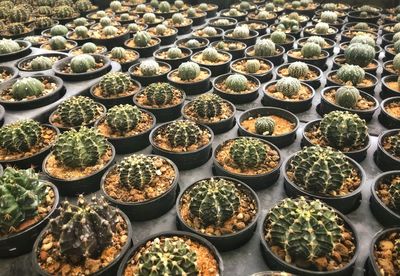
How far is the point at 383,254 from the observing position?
2.60m

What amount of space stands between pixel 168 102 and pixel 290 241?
275cm

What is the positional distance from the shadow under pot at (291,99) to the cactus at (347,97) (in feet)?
1.32

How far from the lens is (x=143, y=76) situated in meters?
5.44

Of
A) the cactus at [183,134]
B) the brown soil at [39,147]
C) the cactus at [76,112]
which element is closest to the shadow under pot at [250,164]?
the cactus at [183,134]

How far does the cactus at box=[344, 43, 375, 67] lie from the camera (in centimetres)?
550

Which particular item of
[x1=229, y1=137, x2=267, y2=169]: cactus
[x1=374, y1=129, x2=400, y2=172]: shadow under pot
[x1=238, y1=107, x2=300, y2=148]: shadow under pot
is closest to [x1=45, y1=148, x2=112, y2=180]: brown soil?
[x1=229, y1=137, x2=267, y2=169]: cactus

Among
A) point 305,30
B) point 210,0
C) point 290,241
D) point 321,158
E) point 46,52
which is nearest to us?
point 290,241

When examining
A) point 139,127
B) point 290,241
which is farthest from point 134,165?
point 290,241

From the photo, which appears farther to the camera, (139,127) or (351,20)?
Result: (351,20)

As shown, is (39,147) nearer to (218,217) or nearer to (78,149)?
(78,149)

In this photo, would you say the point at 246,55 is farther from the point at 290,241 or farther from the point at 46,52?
the point at 290,241

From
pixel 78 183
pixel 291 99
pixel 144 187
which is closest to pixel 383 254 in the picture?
pixel 144 187

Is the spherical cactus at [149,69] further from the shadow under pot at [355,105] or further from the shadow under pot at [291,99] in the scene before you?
the shadow under pot at [355,105]

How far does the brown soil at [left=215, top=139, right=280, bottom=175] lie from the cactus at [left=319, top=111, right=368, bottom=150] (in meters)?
0.63
